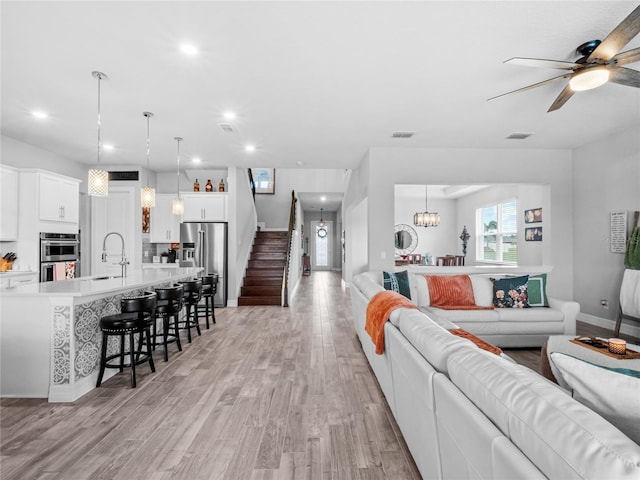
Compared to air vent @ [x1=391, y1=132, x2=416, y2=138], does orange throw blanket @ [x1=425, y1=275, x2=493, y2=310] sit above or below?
below

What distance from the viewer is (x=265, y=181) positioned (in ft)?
37.7

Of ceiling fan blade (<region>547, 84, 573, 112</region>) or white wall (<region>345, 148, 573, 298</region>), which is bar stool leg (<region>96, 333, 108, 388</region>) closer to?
white wall (<region>345, 148, 573, 298</region>)

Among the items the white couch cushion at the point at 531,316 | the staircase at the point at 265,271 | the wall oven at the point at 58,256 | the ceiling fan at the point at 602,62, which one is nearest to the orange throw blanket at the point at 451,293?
the white couch cushion at the point at 531,316

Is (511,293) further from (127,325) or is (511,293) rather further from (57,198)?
(57,198)

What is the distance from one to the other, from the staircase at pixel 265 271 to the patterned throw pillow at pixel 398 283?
10.9ft

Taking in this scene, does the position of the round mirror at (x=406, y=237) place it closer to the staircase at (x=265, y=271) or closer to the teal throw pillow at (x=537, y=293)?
the staircase at (x=265, y=271)

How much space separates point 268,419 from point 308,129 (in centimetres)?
366

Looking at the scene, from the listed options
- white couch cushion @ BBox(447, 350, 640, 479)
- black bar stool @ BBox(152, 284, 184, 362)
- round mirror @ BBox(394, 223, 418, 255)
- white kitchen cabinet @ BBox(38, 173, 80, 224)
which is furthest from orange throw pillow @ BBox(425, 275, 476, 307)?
round mirror @ BBox(394, 223, 418, 255)

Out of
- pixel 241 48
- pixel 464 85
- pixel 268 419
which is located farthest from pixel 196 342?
pixel 464 85

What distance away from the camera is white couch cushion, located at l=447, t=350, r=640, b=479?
802 millimetres

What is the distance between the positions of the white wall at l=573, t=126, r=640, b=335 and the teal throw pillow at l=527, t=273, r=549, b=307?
5.42ft

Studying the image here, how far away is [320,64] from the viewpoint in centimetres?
310

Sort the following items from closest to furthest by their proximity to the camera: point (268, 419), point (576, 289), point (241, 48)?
1. point (268, 419)
2. point (241, 48)
3. point (576, 289)

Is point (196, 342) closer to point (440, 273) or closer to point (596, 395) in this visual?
point (440, 273)
